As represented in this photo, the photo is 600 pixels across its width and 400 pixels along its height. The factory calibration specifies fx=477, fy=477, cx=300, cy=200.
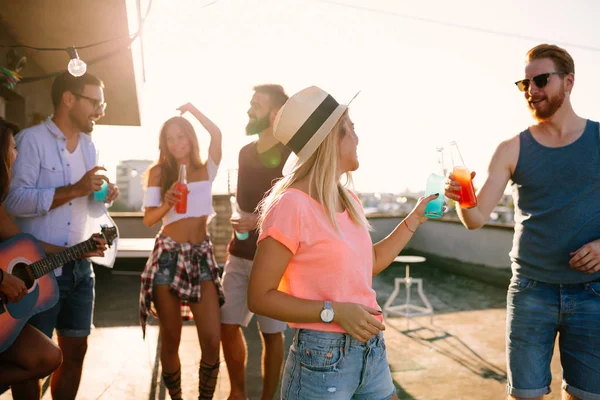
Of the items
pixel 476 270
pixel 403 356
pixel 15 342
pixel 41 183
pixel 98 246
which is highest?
pixel 41 183

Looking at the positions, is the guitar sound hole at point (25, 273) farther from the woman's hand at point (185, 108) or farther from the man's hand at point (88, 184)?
Answer: the woman's hand at point (185, 108)

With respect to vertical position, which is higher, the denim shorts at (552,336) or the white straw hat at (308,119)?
the white straw hat at (308,119)

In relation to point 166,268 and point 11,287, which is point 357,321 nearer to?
point 11,287

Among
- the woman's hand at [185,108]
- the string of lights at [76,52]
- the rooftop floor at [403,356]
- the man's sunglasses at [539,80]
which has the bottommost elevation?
A: the rooftop floor at [403,356]

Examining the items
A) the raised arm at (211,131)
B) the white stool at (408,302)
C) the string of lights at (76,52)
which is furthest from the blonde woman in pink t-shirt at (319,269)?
the white stool at (408,302)

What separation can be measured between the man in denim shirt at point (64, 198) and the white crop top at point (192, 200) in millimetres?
260

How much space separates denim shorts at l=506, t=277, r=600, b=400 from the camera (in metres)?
2.10

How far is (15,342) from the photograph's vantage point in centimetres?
233

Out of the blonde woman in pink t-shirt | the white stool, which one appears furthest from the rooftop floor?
the blonde woman in pink t-shirt

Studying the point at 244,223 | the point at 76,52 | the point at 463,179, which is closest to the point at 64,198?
the point at 244,223

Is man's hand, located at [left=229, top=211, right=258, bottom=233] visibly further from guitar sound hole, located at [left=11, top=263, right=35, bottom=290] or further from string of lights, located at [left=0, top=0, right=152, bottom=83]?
string of lights, located at [left=0, top=0, right=152, bottom=83]

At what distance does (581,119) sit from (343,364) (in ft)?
5.54

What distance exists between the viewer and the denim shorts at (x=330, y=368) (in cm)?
156

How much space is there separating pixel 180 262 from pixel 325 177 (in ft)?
5.53
